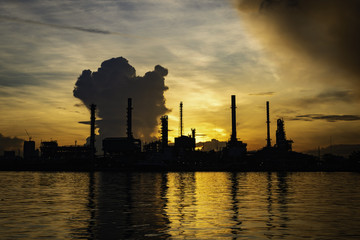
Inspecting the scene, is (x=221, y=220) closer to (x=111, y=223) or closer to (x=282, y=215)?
(x=282, y=215)

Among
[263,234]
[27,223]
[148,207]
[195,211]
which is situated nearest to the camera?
[263,234]

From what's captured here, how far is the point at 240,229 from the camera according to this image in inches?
1098

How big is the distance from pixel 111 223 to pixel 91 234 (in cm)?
491

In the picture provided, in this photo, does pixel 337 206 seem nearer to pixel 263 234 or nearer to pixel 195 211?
pixel 195 211

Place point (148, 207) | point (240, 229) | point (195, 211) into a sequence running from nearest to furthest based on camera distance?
point (240, 229) < point (195, 211) < point (148, 207)

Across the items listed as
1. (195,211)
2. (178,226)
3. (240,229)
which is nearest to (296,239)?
(240,229)

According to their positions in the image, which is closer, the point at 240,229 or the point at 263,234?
the point at 263,234

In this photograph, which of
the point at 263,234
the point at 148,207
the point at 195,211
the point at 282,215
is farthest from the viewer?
the point at 148,207

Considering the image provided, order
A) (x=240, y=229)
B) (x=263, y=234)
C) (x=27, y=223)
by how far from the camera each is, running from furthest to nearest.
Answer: (x=27, y=223), (x=240, y=229), (x=263, y=234)

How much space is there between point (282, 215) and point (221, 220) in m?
6.23

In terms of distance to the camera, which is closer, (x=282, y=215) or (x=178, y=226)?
(x=178, y=226)

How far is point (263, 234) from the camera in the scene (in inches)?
1019

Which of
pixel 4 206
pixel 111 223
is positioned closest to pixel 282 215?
pixel 111 223

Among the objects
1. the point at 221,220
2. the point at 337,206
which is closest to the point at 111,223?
the point at 221,220
